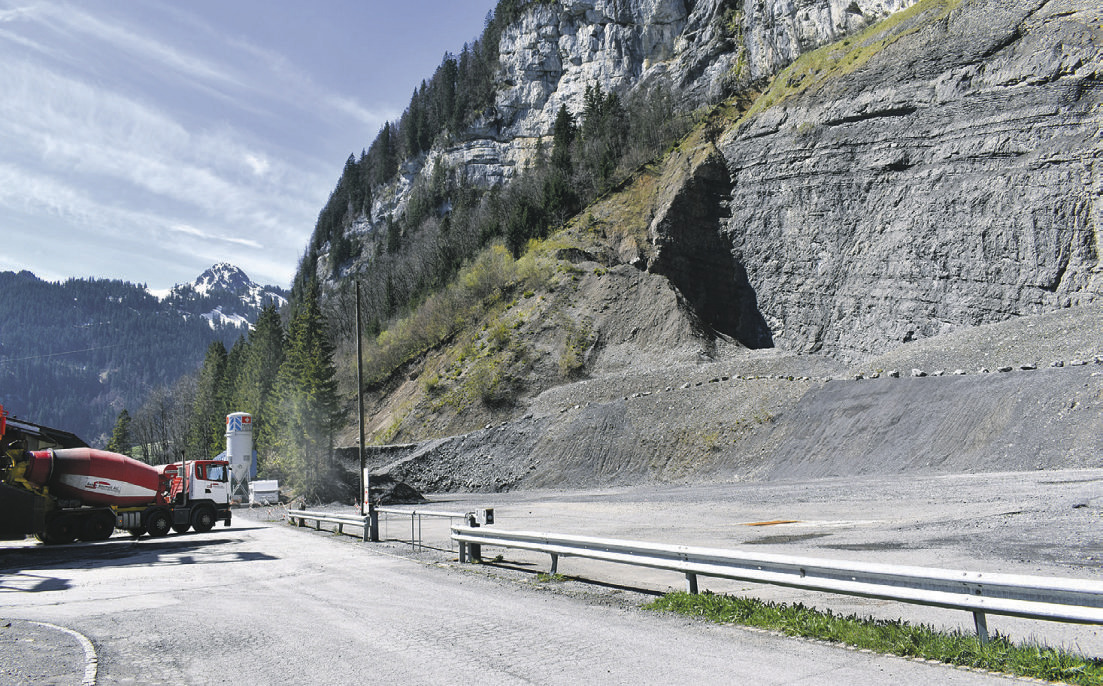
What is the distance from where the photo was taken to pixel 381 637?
293 inches

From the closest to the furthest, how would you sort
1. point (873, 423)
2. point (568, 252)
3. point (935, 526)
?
point (935, 526) < point (873, 423) < point (568, 252)

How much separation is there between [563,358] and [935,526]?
137 ft

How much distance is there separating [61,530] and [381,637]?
20.1 m

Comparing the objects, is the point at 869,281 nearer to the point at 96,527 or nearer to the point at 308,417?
the point at 308,417

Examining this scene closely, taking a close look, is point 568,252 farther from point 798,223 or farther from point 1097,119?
point 1097,119

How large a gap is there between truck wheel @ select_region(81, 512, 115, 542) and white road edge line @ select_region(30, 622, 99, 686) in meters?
16.0

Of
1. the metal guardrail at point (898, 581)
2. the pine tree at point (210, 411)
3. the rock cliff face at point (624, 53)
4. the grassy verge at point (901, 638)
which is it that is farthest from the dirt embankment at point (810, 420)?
the pine tree at point (210, 411)

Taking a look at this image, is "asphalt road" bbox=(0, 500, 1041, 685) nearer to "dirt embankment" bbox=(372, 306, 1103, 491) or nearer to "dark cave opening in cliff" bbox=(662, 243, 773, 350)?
"dirt embankment" bbox=(372, 306, 1103, 491)

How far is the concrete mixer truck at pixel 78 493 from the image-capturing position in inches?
725

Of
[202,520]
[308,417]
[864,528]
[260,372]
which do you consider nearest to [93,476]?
[202,520]

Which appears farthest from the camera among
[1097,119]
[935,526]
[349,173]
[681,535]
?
[349,173]

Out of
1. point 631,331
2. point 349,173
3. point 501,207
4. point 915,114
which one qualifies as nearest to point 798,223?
point 915,114

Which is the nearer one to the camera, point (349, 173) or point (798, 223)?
point (798, 223)

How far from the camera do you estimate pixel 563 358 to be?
56031 mm
